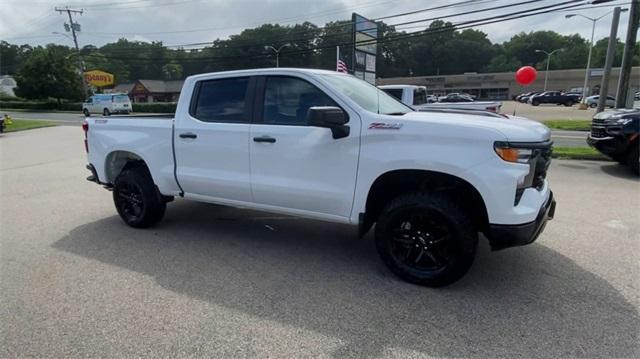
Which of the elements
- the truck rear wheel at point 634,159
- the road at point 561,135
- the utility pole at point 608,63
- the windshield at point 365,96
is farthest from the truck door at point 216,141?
the utility pole at point 608,63

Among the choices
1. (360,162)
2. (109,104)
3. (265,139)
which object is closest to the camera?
(360,162)

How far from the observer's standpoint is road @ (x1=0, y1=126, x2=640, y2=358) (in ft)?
9.18

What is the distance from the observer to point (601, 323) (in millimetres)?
3000

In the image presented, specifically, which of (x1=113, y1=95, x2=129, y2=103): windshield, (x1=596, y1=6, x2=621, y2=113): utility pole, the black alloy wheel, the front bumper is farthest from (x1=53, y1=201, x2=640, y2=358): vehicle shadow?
(x1=113, y1=95, x2=129, y2=103): windshield

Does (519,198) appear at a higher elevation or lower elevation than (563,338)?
higher

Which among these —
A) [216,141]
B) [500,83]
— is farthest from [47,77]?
[500,83]

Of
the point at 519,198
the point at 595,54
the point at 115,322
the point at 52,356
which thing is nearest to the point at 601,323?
the point at 519,198

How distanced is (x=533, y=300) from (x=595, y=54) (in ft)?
360

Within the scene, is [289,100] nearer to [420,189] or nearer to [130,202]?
[420,189]

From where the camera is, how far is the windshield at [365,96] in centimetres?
390

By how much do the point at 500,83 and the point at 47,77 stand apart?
74.3m

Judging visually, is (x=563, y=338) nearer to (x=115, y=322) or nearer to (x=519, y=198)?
(x=519, y=198)

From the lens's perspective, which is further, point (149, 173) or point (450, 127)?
point (149, 173)

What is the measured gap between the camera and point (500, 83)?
3093 inches
